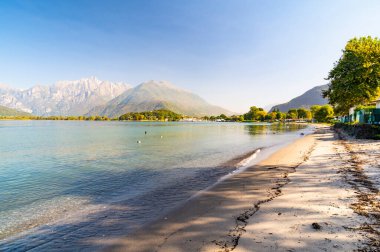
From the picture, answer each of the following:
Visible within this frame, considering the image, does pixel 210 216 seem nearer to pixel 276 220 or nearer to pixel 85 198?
pixel 276 220

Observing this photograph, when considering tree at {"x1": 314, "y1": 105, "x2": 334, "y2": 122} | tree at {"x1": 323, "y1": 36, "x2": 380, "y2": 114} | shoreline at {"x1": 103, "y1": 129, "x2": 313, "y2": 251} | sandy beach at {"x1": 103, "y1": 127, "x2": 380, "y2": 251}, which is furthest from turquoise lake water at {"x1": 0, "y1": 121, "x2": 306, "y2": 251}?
tree at {"x1": 314, "y1": 105, "x2": 334, "y2": 122}

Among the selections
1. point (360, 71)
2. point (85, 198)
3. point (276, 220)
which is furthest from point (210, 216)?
point (360, 71)

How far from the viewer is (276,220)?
9062 millimetres

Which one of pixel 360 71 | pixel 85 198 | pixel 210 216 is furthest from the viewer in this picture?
pixel 360 71

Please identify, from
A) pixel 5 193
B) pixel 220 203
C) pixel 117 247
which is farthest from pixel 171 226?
pixel 5 193

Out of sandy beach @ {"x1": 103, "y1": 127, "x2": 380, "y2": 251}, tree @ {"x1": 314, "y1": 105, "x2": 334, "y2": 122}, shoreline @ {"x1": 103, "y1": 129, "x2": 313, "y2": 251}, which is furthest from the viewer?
tree @ {"x1": 314, "y1": 105, "x2": 334, "y2": 122}

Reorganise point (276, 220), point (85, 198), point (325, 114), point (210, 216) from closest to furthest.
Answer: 1. point (276, 220)
2. point (210, 216)
3. point (85, 198)
4. point (325, 114)

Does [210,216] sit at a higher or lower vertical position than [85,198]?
higher

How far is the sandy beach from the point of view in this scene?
7.36 m

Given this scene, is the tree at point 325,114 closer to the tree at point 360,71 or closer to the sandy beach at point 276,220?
the tree at point 360,71

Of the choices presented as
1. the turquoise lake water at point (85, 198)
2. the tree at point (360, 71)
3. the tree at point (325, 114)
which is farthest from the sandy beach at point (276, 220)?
the tree at point (325, 114)

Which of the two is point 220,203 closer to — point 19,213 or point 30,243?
point 30,243

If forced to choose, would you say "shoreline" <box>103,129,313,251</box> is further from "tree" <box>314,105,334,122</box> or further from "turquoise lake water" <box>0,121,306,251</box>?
"tree" <box>314,105,334,122</box>

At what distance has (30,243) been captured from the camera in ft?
29.9
